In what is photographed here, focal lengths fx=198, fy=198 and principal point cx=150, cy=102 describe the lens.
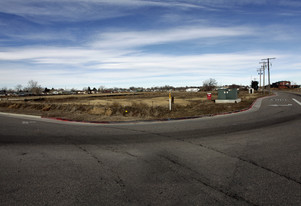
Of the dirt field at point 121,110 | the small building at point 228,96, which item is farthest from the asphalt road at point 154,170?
the small building at point 228,96

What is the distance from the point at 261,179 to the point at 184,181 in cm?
176

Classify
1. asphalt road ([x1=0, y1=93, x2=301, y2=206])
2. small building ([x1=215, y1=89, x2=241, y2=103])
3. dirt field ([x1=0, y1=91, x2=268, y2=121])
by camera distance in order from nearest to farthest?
asphalt road ([x1=0, y1=93, x2=301, y2=206]) → dirt field ([x1=0, y1=91, x2=268, y2=121]) → small building ([x1=215, y1=89, x2=241, y2=103])

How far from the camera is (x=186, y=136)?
8.96 m

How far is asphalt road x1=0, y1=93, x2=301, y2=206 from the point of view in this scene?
12.7 ft

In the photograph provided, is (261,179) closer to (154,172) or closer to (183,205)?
(183,205)

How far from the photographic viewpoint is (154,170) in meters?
5.20

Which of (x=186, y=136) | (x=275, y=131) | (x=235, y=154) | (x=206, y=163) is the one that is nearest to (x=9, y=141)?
(x=186, y=136)

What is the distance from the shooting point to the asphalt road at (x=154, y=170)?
3.87 meters

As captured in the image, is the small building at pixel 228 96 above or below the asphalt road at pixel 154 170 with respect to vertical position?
above

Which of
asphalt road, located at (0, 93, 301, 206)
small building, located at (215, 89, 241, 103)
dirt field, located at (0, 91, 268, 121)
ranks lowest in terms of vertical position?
asphalt road, located at (0, 93, 301, 206)

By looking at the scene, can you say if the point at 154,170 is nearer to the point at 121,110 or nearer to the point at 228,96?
the point at 121,110

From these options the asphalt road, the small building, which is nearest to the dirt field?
the small building

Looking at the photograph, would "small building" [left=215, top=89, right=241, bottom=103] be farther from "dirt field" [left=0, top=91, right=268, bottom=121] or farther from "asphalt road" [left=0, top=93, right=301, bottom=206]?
"asphalt road" [left=0, top=93, right=301, bottom=206]

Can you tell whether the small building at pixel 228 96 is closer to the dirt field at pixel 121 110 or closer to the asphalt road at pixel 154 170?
the dirt field at pixel 121 110
